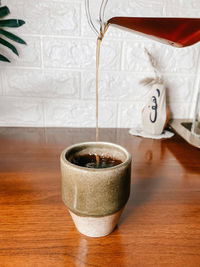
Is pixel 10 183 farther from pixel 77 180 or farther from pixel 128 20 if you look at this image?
Result: pixel 128 20

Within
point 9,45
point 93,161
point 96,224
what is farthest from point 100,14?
point 96,224

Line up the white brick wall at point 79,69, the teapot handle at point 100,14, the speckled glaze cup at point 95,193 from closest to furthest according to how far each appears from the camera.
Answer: the speckled glaze cup at point 95,193 → the teapot handle at point 100,14 → the white brick wall at point 79,69

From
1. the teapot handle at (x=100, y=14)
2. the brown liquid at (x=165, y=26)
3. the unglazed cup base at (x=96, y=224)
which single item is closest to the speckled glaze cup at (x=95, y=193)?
the unglazed cup base at (x=96, y=224)

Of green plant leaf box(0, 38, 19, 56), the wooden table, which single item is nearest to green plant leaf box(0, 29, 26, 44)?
green plant leaf box(0, 38, 19, 56)

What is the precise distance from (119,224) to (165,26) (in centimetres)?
36

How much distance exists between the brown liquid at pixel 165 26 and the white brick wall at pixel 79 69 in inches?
17.1

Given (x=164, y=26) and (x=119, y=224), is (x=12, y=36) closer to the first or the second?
(x=164, y=26)

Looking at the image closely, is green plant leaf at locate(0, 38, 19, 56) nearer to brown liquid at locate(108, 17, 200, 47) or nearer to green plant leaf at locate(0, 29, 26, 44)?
green plant leaf at locate(0, 29, 26, 44)

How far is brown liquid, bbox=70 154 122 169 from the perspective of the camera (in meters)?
0.37

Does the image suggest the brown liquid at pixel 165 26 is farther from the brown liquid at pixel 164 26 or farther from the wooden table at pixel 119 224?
the wooden table at pixel 119 224

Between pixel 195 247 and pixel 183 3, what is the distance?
0.84 metres

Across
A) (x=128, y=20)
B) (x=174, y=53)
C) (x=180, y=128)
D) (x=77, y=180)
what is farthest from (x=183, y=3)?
(x=77, y=180)

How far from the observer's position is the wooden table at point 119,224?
319 millimetres

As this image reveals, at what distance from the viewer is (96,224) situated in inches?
13.3
